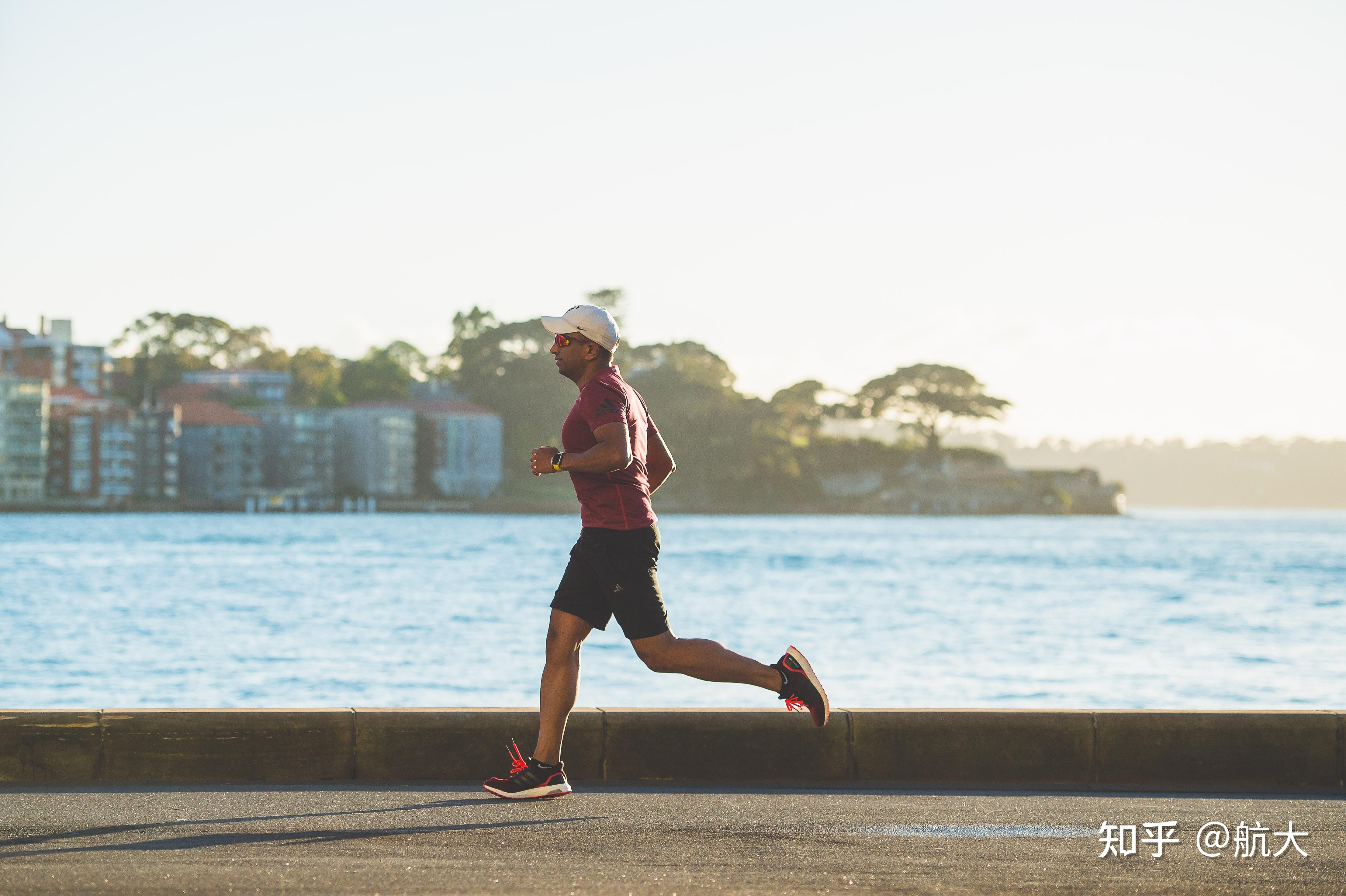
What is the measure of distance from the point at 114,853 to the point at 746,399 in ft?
429

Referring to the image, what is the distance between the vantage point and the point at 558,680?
523cm

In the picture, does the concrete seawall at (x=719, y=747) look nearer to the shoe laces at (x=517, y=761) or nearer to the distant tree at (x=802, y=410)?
the shoe laces at (x=517, y=761)

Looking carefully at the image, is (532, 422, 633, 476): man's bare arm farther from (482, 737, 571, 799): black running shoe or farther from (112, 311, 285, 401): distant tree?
(112, 311, 285, 401): distant tree

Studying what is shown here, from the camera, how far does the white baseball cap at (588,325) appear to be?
17.3ft

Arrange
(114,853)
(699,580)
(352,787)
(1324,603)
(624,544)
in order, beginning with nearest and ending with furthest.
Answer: (114,853) → (624,544) → (352,787) → (1324,603) → (699,580)

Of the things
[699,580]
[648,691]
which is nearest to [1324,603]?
[699,580]

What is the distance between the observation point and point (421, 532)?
9725cm

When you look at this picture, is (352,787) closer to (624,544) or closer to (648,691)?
(624,544)

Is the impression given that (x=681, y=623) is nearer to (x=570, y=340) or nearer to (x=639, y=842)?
(x=570, y=340)

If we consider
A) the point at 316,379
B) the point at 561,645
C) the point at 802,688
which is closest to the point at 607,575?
the point at 561,645

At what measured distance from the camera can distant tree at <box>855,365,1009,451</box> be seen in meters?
134

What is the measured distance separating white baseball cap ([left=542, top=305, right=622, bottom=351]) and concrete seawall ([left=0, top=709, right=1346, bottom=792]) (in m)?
1.55

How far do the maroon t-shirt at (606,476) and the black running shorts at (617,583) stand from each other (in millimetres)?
38

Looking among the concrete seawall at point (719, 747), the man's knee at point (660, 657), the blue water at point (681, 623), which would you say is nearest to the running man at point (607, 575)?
the man's knee at point (660, 657)
